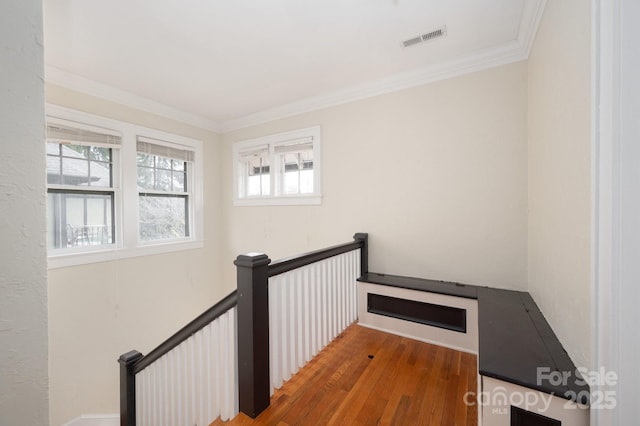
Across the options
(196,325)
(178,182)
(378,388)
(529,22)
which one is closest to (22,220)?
(196,325)

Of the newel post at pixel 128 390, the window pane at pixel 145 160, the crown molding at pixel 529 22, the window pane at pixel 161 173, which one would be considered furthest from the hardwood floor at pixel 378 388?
the window pane at pixel 145 160

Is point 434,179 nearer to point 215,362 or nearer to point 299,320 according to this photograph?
point 299,320

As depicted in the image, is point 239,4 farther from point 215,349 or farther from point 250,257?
point 215,349

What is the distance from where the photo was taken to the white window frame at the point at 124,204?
Answer: 2.64 m

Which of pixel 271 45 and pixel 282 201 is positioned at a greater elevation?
pixel 271 45

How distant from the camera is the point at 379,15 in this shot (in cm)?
189

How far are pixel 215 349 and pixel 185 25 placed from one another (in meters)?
2.31

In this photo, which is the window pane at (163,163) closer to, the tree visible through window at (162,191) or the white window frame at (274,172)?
the tree visible through window at (162,191)

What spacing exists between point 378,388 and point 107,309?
2986mm

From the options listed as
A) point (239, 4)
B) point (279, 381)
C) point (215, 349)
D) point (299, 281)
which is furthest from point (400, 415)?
point (239, 4)

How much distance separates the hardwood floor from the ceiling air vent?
2.58 meters

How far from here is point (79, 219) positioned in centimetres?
282

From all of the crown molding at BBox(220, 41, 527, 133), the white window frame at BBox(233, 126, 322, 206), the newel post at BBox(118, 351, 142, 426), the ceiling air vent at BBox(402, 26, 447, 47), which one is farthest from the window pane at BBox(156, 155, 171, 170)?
the ceiling air vent at BBox(402, 26, 447, 47)

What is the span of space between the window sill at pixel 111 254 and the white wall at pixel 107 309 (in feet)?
0.20
